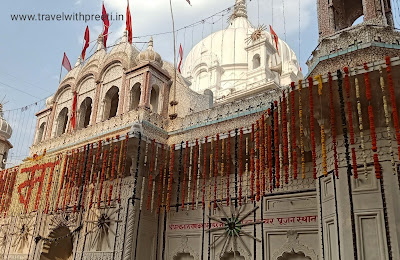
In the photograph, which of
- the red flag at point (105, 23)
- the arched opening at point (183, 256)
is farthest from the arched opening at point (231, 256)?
the red flag at point (105, 23)

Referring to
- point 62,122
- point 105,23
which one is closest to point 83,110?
point 62,122

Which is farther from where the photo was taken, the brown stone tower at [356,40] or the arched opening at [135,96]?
the arched opening at [135,96]

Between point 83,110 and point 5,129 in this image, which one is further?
point 5,129

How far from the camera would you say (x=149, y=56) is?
44.0 feet

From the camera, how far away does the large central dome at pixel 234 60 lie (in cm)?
1916

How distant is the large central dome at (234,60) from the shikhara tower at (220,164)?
1.33 m

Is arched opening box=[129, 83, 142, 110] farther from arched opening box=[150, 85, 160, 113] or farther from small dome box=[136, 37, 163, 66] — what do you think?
small dome box=[136, 37, 163, 66]

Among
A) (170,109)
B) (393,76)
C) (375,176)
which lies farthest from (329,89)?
(170,109)

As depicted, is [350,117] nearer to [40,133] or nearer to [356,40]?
[356,40]

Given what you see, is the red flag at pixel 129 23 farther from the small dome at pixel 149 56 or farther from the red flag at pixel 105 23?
the red flag at pixel 105 23

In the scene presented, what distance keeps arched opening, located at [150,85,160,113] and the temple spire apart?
17822 millimetres

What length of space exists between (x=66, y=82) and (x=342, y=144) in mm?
12682

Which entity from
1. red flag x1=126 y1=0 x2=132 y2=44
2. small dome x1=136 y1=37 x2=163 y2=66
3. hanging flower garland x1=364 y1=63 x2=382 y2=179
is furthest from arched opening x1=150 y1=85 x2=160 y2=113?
hanging flower garland x1=364 y1=63 x2=382 y2=179

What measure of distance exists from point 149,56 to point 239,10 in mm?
18681
